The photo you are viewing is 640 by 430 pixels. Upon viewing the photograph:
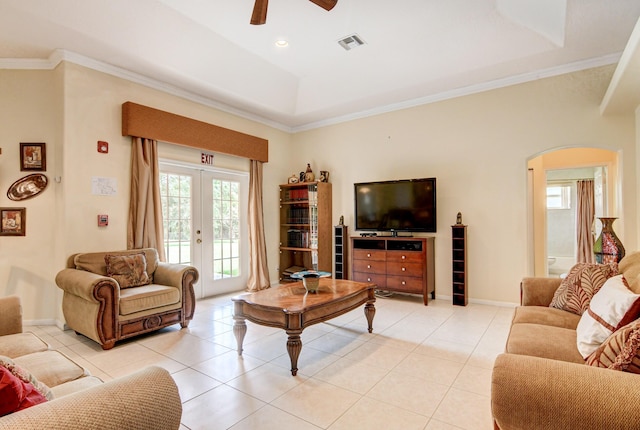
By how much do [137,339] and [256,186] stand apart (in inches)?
119

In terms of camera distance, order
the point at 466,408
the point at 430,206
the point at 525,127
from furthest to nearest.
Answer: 1. the point at 430,206
2. the point at 525,127
3. the point at 466,408

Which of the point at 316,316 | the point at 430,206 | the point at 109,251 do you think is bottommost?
the point at 316,316

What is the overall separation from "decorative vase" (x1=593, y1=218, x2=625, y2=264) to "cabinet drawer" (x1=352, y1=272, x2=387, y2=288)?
250cm

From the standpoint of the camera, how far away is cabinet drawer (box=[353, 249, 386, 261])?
496cm

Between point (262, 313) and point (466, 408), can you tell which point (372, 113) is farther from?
point (466, 408)

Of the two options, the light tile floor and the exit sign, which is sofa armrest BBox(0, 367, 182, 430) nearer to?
the light tile floor

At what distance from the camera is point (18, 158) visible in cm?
385

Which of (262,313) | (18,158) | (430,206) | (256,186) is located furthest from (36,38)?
(430,206)

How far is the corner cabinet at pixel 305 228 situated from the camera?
5816mm

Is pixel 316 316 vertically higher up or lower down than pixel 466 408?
higher up

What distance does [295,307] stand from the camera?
271 cm

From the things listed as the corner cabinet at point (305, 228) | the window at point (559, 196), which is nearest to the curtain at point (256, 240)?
the corner cabinet at point (305, 228)

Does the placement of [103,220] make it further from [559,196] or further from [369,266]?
[559,196]

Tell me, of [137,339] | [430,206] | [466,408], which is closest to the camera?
[466,408]
